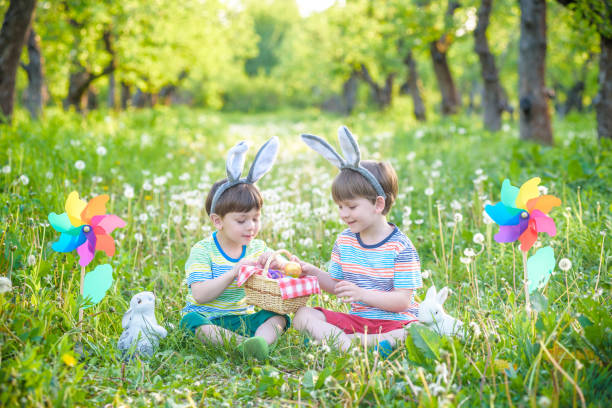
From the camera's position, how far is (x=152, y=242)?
4.29 m

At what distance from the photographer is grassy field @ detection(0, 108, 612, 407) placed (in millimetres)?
2115

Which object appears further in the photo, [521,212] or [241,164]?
[241,164]

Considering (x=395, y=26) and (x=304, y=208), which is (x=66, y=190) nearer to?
(x=304, y=208)

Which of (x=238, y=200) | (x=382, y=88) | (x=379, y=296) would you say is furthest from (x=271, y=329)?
(x=382, y=88)

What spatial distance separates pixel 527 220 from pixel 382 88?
2253 cm

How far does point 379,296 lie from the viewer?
9.04 feet

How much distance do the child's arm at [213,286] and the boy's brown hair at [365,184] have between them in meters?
0.65

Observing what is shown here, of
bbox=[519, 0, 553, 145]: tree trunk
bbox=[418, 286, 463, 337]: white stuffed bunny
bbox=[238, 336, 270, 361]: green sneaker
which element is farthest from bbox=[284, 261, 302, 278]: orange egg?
bbox=[519, 0, 553, 145]: tree trunk

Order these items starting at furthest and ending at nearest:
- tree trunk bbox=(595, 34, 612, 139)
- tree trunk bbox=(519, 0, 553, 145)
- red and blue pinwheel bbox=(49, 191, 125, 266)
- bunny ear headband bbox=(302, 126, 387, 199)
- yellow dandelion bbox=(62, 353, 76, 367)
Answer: tree trunk bbox=(519, 0, 553, 145), tree trunk bbox=(595, 34, 612, 139), bunny ear headband bbox=(302, 126, 387, 199), red and blue pinwheel bbox=(49, 191, 125, 266), yellow dandelion bbox=(62, 353, 76, 367)

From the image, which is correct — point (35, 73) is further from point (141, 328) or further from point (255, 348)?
point (255, 348)

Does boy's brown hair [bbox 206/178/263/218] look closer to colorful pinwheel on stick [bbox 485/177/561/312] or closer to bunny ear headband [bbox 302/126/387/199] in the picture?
bunny ear headband [bbox 302/126/387/199]

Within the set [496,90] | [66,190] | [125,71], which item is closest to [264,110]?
[125,71]

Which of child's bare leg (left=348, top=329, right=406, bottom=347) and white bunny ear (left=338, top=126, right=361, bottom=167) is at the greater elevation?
white bunny ear (left=338, top=126, right=361, bottom=167)

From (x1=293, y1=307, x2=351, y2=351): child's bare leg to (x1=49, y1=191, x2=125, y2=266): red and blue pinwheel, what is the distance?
110cm
